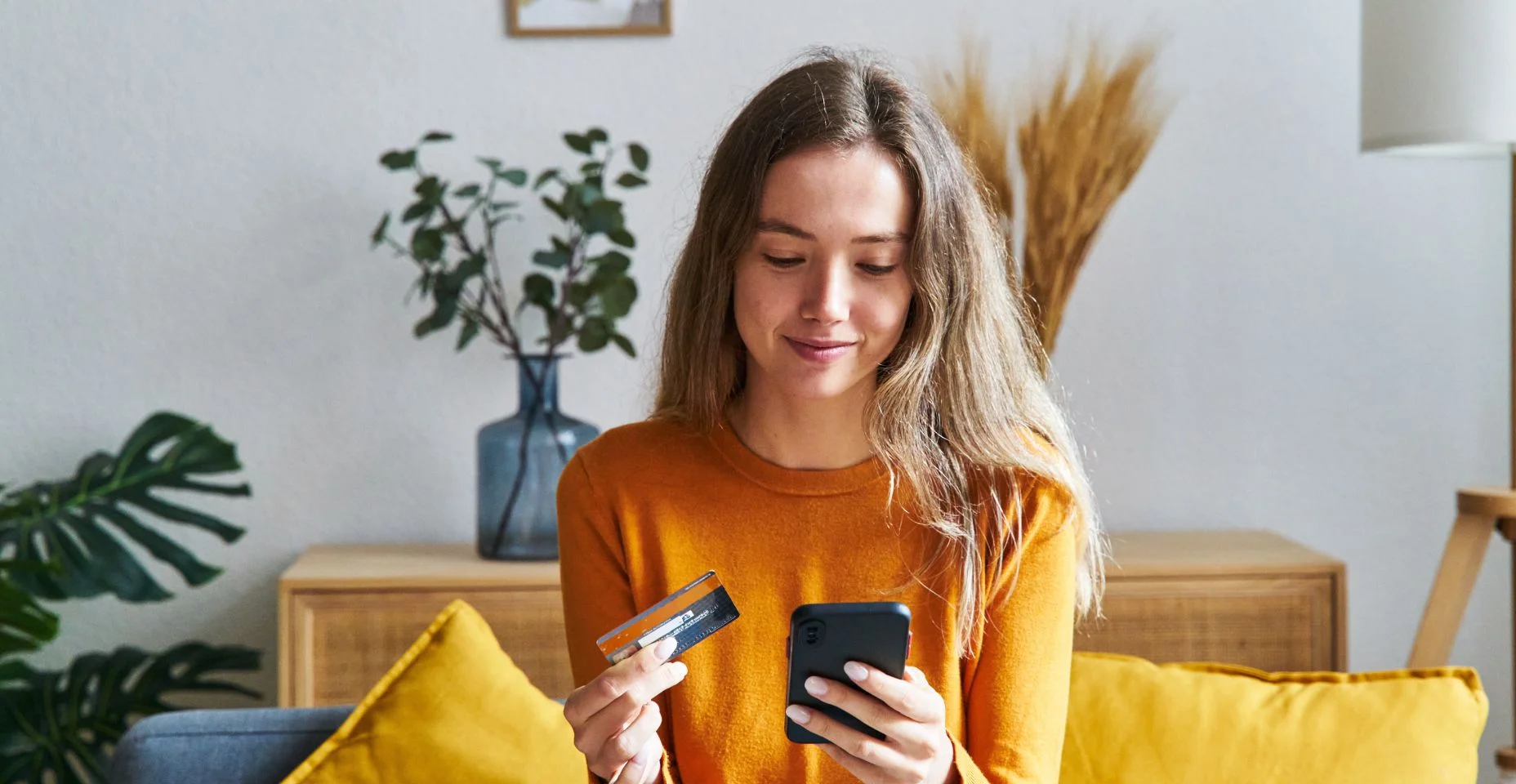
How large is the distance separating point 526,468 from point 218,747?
0.71 m

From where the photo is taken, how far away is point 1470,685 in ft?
5.29

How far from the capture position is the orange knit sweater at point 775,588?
133cm

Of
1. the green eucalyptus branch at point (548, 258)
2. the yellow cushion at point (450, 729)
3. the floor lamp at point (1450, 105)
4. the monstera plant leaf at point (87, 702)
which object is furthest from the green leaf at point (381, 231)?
the floor lamp at point (1450, 105)

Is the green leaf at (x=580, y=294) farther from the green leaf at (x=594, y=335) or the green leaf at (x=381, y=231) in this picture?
the green leaf at (x=381, y=231)

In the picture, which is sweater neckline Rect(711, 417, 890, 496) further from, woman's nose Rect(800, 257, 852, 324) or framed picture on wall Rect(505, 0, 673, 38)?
framed picture on wall Rect(505, 0, 673, 38)

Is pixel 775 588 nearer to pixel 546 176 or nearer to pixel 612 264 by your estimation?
pixel 612 264

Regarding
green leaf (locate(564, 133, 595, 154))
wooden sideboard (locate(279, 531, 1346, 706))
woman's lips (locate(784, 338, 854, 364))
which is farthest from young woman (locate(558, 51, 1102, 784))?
green leaf (locate(564, 133, 595, 154))

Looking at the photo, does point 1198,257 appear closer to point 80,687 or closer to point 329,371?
point 329,371

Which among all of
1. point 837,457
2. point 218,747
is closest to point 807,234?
point 837,457

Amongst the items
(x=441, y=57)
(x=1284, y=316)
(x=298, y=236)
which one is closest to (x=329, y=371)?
(x=298, y=236)

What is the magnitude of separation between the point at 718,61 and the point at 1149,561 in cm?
110

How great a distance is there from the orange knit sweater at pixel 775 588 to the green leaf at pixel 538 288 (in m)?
0.86

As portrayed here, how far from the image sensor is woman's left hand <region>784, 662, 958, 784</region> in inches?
42.8

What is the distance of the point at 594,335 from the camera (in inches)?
85.0
